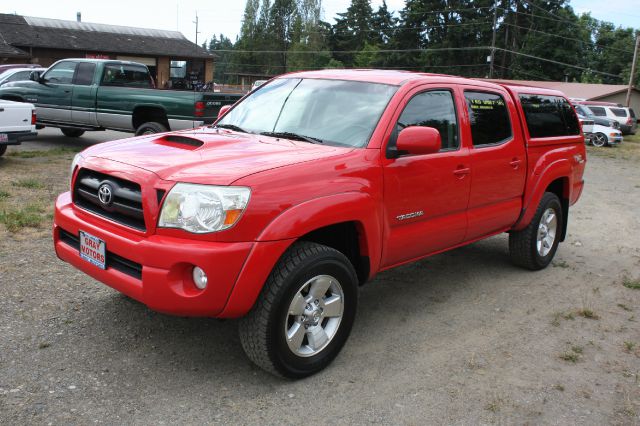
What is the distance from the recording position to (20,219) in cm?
659

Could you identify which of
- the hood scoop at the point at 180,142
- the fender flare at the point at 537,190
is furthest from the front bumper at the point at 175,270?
the fender flare at the point at 537,190

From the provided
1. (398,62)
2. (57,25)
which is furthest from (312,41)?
(57,25)

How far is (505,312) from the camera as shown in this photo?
4.93 metres

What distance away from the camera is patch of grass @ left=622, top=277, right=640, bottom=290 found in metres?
5.74

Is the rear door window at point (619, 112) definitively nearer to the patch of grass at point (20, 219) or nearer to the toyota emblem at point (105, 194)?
the patch of grass at point (20, 219)

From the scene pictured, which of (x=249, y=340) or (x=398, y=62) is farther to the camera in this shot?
(x=398, y=62)

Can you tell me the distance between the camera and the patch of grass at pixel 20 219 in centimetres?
638

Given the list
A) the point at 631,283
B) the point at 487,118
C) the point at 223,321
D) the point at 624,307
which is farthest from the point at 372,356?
the point at 631,283

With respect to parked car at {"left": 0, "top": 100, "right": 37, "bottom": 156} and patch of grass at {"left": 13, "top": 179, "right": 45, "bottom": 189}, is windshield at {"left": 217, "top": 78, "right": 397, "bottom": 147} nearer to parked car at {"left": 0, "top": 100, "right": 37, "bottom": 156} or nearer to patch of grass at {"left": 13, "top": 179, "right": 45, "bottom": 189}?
patch of grass at {"left": 13, "top": 179, "right": 45, "bottom": 189}

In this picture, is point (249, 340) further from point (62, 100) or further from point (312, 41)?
point (312, 41)

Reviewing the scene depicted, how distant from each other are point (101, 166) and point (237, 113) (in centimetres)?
153

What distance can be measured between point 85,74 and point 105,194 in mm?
10466

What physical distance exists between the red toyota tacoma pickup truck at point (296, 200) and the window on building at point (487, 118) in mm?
15

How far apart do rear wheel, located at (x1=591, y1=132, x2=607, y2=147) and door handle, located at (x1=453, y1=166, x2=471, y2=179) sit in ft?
74.5
